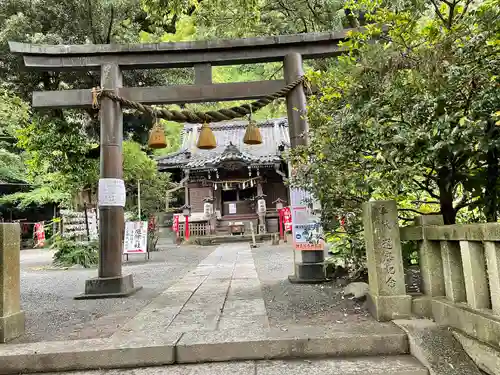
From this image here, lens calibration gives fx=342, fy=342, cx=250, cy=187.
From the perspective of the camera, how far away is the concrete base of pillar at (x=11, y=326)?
3.27 meters

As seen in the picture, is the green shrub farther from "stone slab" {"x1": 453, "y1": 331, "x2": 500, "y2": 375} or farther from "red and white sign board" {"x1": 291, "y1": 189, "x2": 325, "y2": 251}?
"stone slab" {"x1": 453, "y1": 331, "x2": 500, "y2": 375}

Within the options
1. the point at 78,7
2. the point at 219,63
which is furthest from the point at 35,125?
the point at 219,63

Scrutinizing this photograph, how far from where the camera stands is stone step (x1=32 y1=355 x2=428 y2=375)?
263 centimetres

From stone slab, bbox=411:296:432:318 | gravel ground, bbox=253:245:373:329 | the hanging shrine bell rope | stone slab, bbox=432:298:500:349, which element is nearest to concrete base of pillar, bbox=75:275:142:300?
gravel ground, bbox=253:245:373:329

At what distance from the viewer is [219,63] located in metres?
5.89

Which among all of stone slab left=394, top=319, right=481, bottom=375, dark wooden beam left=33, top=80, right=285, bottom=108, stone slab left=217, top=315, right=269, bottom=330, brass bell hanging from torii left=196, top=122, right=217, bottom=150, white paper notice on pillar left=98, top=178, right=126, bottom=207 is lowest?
stone slab left=394, top=319, right=481, bottom=375

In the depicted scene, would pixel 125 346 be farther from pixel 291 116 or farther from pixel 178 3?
pixel 178 3

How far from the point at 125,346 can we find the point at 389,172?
2.77m

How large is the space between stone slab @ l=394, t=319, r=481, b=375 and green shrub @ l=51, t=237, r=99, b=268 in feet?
29.9

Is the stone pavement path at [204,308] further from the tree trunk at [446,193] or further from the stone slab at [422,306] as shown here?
the tree trunk at [446,193]

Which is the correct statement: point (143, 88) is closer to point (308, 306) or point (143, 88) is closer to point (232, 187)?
point (308, 306)

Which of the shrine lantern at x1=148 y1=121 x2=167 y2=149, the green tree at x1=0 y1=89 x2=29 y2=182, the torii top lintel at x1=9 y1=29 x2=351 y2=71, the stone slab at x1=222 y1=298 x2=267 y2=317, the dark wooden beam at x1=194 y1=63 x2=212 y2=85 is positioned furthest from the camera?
the green tree at x1=0 y1=89 x2=29 y2=182

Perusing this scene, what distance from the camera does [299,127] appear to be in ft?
18.4

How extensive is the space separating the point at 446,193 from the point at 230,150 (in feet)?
49.2
